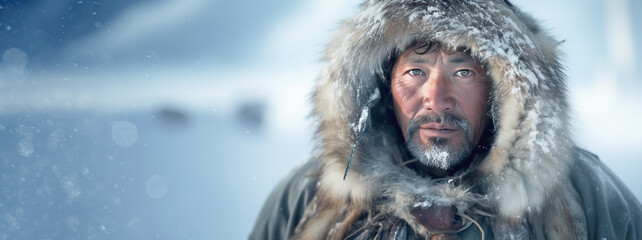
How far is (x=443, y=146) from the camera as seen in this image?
4.30ft

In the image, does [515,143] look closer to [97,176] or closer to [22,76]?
[22,76]

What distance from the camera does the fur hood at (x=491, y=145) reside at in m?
1.14

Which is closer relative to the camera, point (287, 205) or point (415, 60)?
point (415, 60)

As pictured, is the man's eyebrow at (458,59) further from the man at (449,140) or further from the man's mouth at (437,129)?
the man's mouth at (437,129)

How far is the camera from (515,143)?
116 cm

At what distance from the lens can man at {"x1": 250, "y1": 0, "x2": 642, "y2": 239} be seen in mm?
1146

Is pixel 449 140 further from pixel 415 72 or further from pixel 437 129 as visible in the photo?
pixel 415 72

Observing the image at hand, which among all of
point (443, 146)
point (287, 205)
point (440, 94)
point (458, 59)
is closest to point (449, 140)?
point (443, 146)

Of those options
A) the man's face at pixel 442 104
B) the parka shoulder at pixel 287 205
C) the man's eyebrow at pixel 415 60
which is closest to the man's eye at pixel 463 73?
the man's face at pixel 442 104

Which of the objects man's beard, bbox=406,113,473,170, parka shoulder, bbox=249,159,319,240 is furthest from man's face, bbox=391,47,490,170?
parka shoulder, bbox=249,159,319,240

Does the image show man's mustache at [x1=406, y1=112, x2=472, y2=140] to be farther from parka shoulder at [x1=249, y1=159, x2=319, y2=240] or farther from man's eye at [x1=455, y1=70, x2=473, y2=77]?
parka shoulder at [x1=249, y1=159, x2=319, y2=240]

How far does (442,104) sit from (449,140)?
114 millimetres

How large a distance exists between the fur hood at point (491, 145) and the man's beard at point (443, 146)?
56 millimetres

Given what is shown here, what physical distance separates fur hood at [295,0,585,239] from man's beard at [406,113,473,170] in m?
0.06
